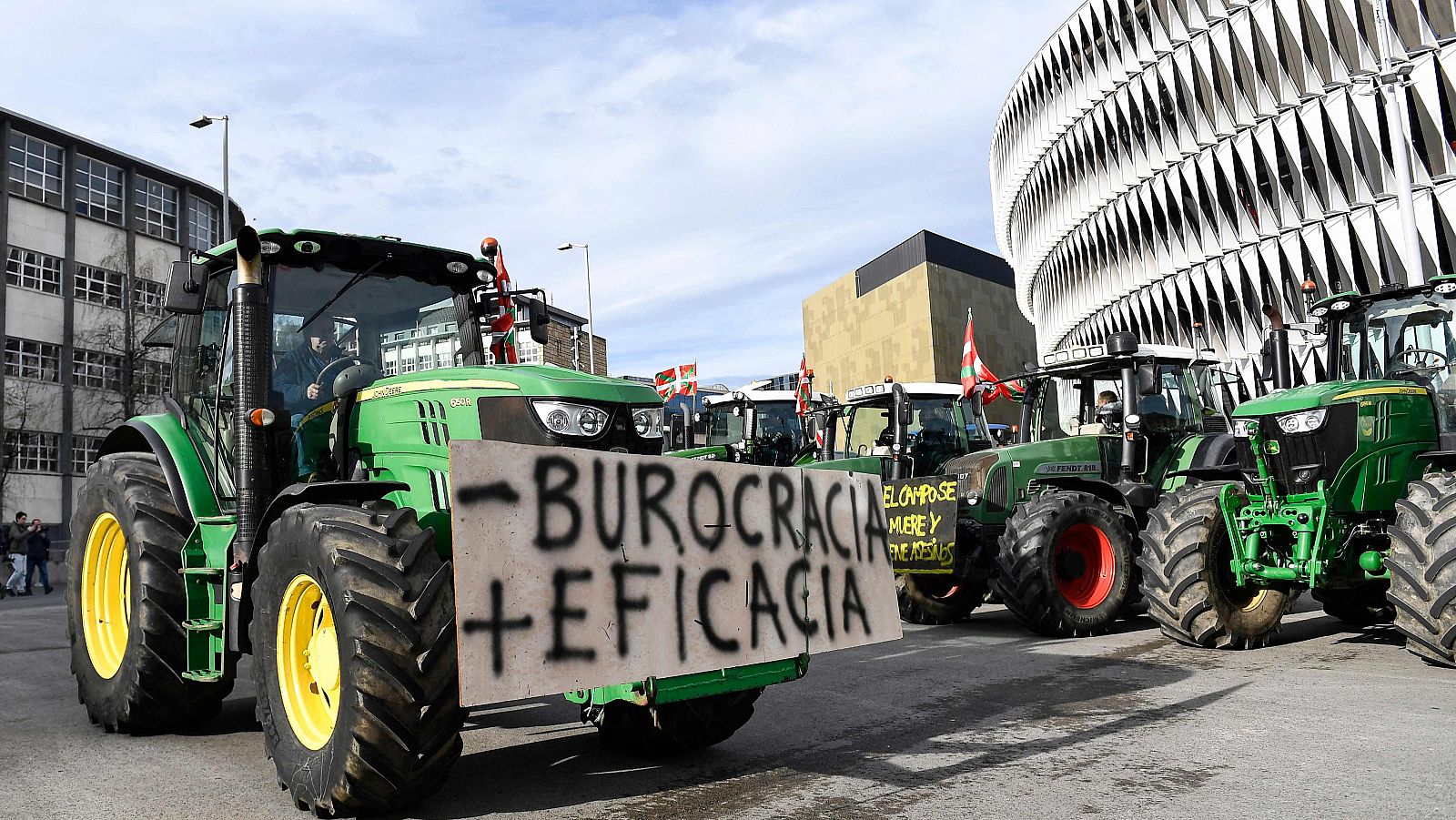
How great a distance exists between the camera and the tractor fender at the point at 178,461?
20.7 feet

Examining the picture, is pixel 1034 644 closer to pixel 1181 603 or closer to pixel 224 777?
pixel 1181 603

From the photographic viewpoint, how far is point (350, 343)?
20.6ft

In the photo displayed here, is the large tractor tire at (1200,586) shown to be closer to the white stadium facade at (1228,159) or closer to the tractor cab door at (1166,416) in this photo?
the tractor cab door at (1166,416)

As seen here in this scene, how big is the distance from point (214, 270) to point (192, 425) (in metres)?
0.97

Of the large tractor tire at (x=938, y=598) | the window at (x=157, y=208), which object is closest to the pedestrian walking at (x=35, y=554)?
the large tractor tire at (x=938, y=598)

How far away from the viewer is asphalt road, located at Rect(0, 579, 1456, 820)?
15.4 ft

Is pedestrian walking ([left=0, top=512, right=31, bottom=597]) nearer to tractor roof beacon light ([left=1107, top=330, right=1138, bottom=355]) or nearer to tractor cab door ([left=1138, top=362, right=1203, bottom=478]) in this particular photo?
tractor roof beacon light ([left=1107, top=330, right=1138, bottom=355])

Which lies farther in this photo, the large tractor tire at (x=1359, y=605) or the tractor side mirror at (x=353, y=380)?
the large tractor tire at (x=1359, y=605)

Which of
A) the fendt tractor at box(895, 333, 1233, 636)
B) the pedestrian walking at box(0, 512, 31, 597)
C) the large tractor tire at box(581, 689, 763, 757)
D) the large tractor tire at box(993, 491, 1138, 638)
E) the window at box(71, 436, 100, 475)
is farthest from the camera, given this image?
the window at box(71, 436, 100, 475)

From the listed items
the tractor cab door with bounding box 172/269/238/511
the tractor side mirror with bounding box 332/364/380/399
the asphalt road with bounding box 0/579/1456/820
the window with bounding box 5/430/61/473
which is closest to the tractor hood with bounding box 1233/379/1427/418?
the asphalt road with bounding box 0/579/1456/820

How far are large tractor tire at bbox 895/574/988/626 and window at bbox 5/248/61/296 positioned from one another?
39.2m

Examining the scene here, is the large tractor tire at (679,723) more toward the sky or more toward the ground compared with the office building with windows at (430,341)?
more toward the ground

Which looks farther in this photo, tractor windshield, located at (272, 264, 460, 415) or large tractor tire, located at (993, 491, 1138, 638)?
large tractor tire, located at (993, 491, 1138, 638)

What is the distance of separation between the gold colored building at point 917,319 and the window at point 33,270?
43808mm
